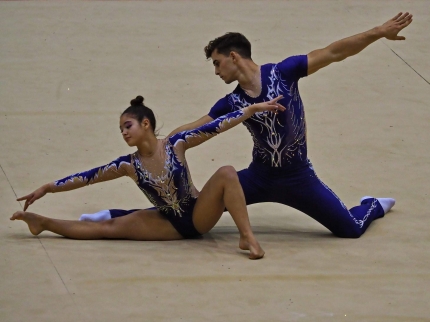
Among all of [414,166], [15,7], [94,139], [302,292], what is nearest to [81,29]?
[15,7]

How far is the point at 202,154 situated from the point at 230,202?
1739mm

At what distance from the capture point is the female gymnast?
184 inches

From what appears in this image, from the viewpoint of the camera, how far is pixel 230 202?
468 cm

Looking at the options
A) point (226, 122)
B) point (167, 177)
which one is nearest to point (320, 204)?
point (226, 122)

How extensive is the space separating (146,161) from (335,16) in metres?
4.56

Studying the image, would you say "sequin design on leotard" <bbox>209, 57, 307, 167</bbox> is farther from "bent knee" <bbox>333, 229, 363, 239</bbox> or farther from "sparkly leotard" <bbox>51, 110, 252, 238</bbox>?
"bent knee" <bbox>333, 229, 363, 239</bbox>

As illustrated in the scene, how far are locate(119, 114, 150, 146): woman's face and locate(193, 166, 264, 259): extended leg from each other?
47 cm

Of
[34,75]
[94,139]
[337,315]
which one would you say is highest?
[34,75]

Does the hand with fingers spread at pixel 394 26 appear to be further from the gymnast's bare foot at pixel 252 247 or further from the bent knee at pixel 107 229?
the bent knee at pixel 107 229

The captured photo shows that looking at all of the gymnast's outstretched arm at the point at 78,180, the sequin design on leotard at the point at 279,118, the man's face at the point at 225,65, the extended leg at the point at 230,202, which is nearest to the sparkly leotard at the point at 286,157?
the sequin design on leotard at the point at 279,118

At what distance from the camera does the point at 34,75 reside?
294 inches

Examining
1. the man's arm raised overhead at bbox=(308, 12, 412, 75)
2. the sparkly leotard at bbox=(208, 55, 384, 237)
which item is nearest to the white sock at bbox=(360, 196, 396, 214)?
the sparkly leotard at bbox=(208, 55, 384, 237)

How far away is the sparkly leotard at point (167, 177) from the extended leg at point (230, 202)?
0.36 ft

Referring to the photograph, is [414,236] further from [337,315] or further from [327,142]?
[327,142]
